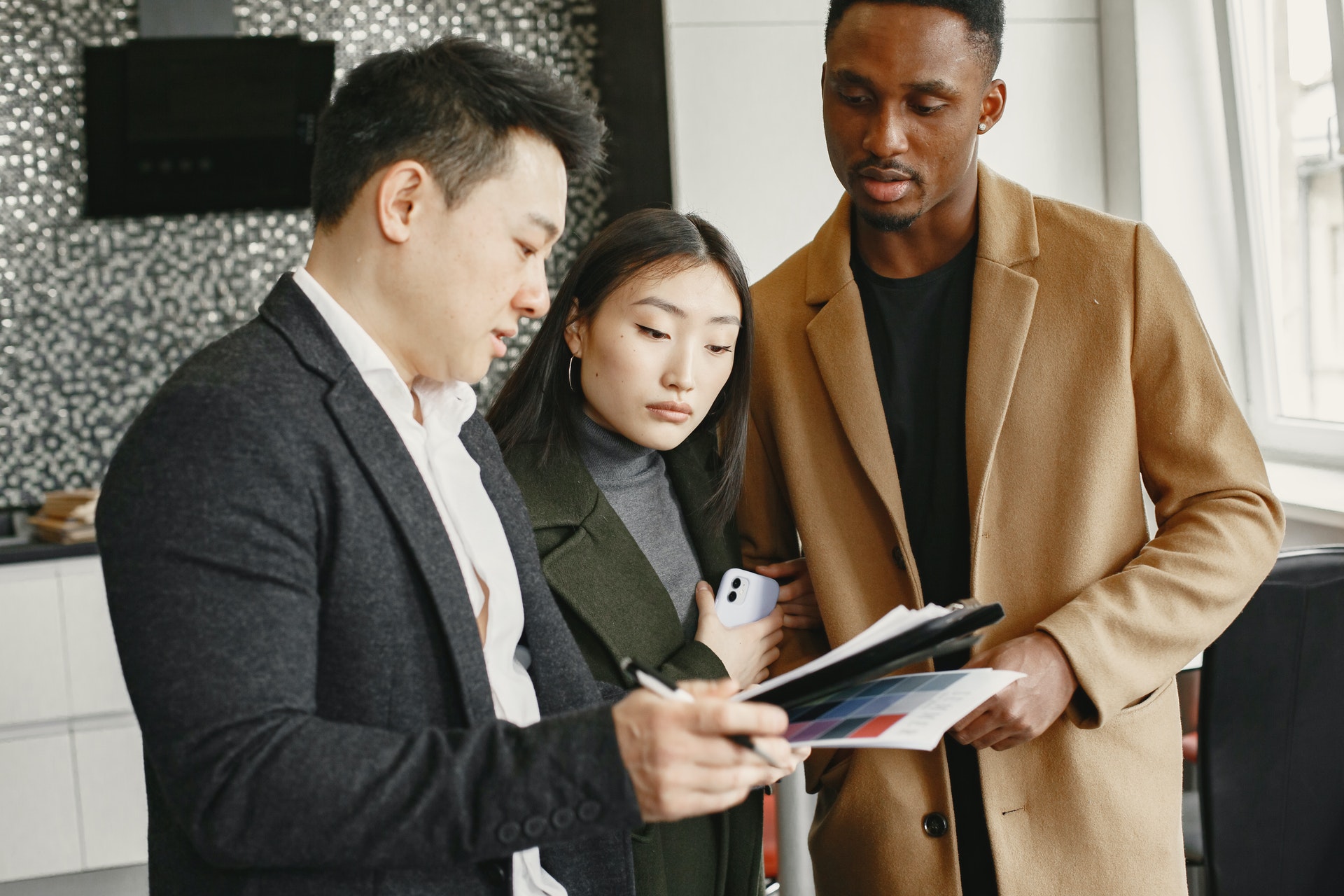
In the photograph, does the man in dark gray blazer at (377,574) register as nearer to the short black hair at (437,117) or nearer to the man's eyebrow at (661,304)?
the short black hair at (437,117)

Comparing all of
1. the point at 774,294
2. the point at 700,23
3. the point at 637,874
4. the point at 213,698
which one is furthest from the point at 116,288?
the point at 213,698

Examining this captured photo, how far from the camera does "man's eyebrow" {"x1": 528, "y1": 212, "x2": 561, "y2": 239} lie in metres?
1.02

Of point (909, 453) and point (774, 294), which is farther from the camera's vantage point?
point (774, 294)

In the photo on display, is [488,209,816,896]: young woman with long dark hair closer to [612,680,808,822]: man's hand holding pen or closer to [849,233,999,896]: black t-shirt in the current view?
[849,233,999,896]: black t-shirt

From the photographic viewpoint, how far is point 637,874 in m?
1.37

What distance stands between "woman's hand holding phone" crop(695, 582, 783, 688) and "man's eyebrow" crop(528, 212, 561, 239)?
0.60m

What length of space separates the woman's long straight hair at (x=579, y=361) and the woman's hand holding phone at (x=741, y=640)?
140 millimetres

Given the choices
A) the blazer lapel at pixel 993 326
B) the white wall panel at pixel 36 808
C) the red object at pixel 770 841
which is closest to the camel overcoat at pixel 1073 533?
the blazer lapel at pixel 993 326

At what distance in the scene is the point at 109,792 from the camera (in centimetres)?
311

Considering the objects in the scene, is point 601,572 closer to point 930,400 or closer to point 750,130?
point 930,400

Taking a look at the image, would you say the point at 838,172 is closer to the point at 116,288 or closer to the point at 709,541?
the point at 709,541

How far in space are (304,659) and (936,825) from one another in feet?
2.95

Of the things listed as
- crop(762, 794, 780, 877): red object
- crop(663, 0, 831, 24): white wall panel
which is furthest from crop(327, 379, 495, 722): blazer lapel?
crop(663, 0, 831, 24): white wall panel

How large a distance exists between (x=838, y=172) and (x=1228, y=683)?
1.05m
